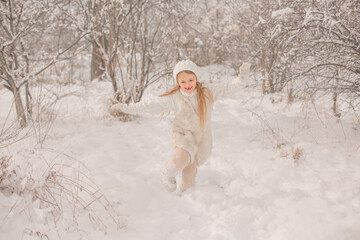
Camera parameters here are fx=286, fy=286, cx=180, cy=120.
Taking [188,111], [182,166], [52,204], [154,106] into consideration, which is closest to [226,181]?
[182,166]

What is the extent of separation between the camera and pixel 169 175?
2.68 m

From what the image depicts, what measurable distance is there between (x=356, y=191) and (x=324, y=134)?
1.44m

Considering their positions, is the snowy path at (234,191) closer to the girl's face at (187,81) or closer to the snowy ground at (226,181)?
the snowy ground at (226,181)

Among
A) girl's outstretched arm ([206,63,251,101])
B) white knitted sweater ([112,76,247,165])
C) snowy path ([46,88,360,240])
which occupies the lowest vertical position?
snowy path ([46,88,360,240])

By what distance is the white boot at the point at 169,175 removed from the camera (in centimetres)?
266

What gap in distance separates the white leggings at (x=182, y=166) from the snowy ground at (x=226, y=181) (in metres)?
0.11

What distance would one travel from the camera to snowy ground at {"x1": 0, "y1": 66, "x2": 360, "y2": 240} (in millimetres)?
2090

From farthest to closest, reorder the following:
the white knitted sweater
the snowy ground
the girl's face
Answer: the white knitted sweater
the girl's face
the snowy ground

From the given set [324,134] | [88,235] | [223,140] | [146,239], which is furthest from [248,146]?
[88,235]

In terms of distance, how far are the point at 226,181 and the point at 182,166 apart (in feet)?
Result: 1.99

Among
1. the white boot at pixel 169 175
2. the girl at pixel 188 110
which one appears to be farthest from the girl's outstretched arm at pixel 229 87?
the white boot at pixel 169 175

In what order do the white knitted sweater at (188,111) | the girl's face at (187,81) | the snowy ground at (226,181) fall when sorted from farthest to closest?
the white knitted sweater at (188,111) → the girl's face at (187,81) → the snowy ground at (226,181)

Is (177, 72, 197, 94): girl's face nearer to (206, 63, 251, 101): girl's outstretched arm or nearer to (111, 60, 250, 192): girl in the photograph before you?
(111, 60, 250, 192): girl

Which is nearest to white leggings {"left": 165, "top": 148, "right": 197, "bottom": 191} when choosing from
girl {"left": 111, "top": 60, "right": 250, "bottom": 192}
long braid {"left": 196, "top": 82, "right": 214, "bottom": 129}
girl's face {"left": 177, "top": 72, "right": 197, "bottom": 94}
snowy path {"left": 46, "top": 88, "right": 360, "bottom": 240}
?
girl {"left": 111, "top": 60, "right": 250, "bottom": 192}
